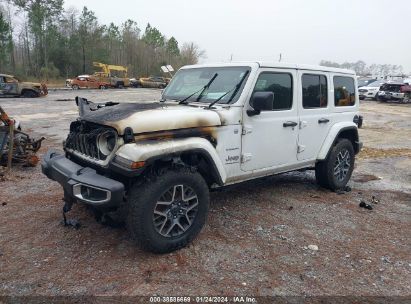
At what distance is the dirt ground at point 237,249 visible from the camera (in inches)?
126

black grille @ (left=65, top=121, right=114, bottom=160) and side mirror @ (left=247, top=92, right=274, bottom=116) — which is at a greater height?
side mirror @ (left=247, top=92, right=274, bottom=116)

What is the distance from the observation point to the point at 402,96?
2548cm

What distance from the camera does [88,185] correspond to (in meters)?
3.31

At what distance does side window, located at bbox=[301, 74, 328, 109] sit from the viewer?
5.09m

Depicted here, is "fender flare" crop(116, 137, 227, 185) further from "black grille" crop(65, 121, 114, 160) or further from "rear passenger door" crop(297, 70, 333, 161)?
"rear passenger door" crop(297, 70, 333, 161)

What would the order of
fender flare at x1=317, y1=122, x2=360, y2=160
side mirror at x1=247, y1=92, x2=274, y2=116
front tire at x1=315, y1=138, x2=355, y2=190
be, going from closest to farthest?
side mirror at x1=247, y1=92, x2=274, y2=116, fender flare at x1=317, y1=122, x2=360, y2=160, front tire at x1=315, y1=138, x2=355, y2=190

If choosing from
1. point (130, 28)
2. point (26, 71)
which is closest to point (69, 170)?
point (26, 71)

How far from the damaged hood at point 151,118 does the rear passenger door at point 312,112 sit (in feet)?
5.39

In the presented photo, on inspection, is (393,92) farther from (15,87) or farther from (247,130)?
(15,87)

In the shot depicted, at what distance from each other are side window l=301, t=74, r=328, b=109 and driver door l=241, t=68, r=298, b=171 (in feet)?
0.83

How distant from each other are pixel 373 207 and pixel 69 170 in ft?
13.5

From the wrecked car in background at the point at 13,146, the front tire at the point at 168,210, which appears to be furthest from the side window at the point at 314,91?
the wrecked car in background at the point at 13,146

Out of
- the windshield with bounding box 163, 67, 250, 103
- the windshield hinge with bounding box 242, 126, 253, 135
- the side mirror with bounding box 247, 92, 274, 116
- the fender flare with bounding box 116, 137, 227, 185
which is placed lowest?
the fender flare with bounding box 116, 137, 227, 185

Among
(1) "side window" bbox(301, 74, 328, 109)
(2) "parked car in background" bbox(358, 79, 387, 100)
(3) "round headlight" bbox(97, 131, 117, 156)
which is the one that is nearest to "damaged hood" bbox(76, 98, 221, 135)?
(3) "round headlight" bbox(97, 131, 117, 156)
